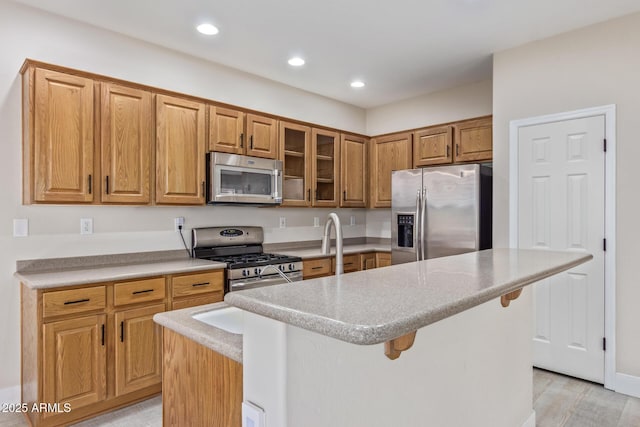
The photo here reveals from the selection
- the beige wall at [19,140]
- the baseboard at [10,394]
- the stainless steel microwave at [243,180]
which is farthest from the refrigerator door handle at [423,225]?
the baseboard at [10,394]

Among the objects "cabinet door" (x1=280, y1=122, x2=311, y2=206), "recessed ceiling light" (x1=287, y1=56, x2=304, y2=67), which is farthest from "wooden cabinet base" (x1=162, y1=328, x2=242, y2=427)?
"recessed ceiling light" (x1=287, y1=56, x2=304, y2=67)

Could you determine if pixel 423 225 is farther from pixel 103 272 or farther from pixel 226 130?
pixel 103 272

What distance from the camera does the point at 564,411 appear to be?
259cm

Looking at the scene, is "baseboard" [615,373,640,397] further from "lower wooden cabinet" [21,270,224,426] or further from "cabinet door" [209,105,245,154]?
"cabinet door" [209,105,245,154]

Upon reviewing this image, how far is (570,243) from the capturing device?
3.10 m

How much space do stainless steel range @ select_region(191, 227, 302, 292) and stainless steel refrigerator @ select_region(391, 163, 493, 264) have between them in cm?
123

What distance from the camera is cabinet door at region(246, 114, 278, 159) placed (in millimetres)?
3744

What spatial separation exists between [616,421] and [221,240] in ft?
10.7

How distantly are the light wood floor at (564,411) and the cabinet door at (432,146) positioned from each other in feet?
7.92

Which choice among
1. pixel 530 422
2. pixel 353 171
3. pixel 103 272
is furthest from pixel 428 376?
pixel 353 171

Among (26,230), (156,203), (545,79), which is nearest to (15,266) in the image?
(26,230)

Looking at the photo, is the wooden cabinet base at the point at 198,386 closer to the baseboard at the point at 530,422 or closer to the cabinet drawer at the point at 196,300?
the cabinet drawer at the point at 196,300

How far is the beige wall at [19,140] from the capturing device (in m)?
2.68

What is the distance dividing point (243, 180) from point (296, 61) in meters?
1.23
